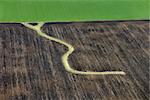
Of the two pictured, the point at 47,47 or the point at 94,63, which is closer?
the point at 94,63

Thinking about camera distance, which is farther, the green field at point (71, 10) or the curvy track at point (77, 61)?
the green field at point (71, 10)

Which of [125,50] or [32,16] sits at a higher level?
[32,16]

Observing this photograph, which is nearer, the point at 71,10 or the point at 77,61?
the point at 77,61

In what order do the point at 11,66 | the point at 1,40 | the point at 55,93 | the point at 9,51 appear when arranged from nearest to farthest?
the point at 55,93
the point at 11,66
the point at 9,51
the point at 1,40

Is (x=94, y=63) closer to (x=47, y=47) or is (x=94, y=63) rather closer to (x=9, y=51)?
(x=47, y=47)

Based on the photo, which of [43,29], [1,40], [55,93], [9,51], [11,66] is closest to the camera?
[55,93]

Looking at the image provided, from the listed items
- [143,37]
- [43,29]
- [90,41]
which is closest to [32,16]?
[43,29]

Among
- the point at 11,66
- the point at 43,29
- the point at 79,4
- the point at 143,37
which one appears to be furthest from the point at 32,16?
the point at 143,37

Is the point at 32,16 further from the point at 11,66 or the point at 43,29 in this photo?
the point at 11,66

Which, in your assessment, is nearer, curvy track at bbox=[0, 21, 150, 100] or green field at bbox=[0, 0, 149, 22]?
curvy track at bbox=[0, 21, 150, 100]
